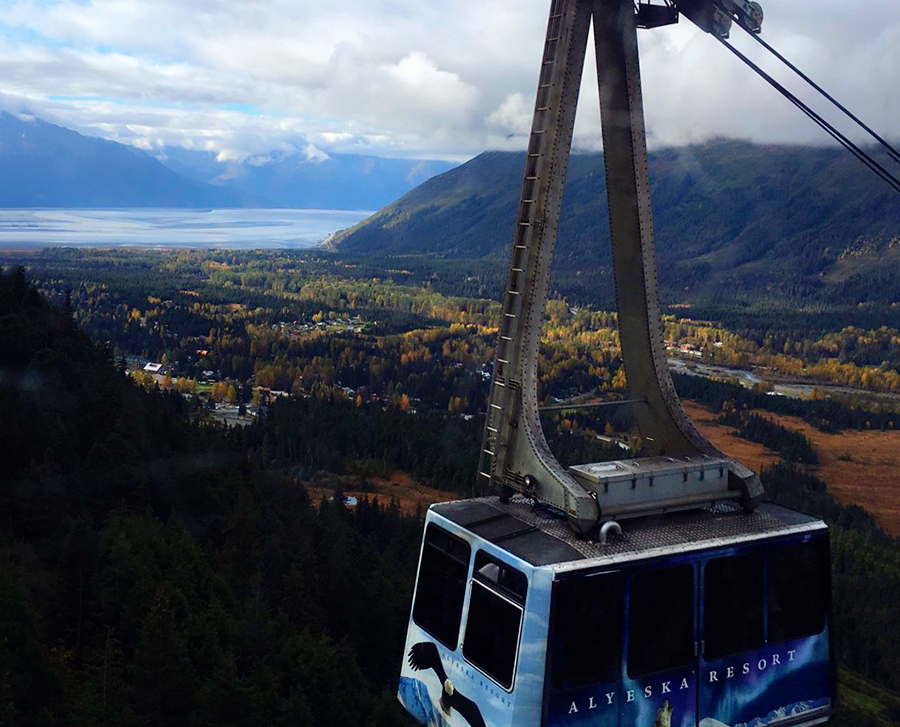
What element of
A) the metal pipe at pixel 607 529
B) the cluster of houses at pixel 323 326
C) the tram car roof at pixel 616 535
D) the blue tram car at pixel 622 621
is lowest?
the cluster of houses at pixel 323 326

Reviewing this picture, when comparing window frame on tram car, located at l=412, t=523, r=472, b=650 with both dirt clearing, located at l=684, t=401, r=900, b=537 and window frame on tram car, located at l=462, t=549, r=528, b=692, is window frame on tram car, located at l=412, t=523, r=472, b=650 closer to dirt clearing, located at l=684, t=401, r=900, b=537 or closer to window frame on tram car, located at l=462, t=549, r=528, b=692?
window frame on tram car, located at l=462, t=549, r=528, b=692

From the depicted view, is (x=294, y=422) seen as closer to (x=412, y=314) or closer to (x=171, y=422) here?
(x=171, y=422)

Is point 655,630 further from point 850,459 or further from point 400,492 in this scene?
point 850,459

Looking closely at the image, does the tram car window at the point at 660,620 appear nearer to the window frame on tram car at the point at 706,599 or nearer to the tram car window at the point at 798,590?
the window frame on tram car at the point at 706,599

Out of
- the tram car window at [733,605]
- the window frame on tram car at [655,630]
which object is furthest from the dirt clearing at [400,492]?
the window frame on tram car at [655,630]

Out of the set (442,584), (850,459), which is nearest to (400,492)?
(850,459)

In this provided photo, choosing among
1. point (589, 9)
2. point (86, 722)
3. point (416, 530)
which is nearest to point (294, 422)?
point (416, 530)
